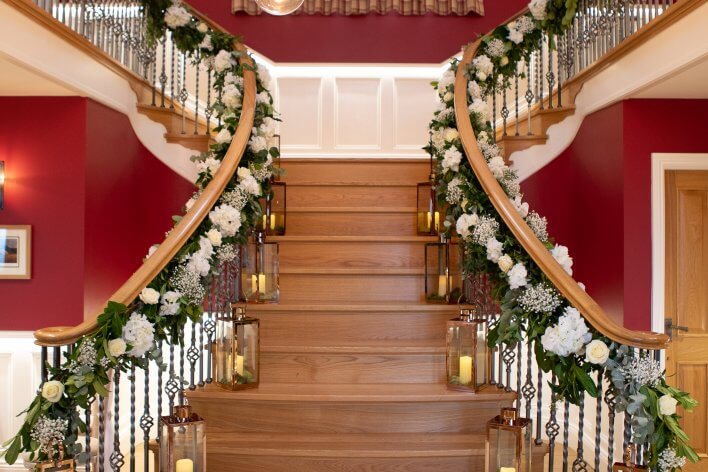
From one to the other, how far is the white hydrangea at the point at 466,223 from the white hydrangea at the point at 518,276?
382mm

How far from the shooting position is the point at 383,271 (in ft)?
12.9

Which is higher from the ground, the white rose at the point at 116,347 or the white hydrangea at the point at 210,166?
the white hydrangea at the point at 210,166

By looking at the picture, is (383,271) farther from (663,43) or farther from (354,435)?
(663,43)

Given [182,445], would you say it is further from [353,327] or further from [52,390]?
[353,327]

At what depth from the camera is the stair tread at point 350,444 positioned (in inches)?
109

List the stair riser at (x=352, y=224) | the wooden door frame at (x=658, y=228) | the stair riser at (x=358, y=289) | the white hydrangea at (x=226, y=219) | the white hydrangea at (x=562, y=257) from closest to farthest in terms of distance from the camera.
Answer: the white hydrangea at (x=562, y=257) → the white hydrangea at (x=226, y=219) → the stair riser at (x=358, y=289) → the wooden door frame at (x=658, y=228) → the stair riser at (x=352, y=224)

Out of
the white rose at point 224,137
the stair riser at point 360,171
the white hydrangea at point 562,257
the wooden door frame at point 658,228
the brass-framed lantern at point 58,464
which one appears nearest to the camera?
the brass-framed lantern at point 58,464

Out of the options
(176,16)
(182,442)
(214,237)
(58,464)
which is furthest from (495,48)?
(58,464)

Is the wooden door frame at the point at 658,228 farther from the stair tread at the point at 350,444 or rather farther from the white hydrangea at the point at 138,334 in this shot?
the white hydrangea at the point at 138,334

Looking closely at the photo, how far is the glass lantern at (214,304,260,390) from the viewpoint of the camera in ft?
10.2

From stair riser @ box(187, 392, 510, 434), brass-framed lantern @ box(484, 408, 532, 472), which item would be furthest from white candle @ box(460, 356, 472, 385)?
brass-framed lantern @ box(484, 408, 532, 472)

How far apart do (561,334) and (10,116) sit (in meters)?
3.88

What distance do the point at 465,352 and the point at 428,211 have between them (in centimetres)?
153

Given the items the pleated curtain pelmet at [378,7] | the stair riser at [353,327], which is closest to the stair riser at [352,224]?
the stair riser at [353,327]
